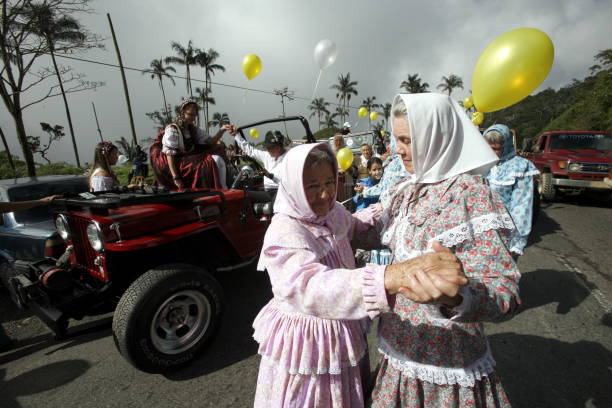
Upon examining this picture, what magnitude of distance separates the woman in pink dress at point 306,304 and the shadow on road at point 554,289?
2.86 meters

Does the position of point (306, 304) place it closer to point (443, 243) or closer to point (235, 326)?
point (443, 243)

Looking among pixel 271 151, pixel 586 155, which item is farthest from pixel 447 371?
pixel 586 155

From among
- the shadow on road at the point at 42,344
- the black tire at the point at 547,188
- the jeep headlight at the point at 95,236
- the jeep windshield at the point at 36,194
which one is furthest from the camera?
the black tire at the point at 547,188

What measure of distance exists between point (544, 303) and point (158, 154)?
475cm

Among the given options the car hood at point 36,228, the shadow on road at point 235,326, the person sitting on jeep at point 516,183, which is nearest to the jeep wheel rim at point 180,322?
the shadow on road at point 235,326

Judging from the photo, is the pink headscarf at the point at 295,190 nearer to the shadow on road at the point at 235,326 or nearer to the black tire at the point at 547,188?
the shadow on road at the point at 235,326

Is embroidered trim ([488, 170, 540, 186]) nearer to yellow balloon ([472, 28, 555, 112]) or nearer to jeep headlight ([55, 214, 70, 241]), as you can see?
yellow balloon ([472, 28, 555, 112])

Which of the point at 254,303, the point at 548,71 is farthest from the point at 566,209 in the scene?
the point at 254,303

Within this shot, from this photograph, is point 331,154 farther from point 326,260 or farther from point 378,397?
point 378,397

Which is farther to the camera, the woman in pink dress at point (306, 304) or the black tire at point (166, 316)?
the black tire at point (166, 316)

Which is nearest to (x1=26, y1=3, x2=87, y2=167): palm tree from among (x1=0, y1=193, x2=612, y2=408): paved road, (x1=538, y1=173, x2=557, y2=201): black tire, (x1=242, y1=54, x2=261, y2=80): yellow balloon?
(x1=242, y1=54, x2=261, y2=80): yellow balloon

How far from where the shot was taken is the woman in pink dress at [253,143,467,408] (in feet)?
3.27

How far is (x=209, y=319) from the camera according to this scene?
2574 millimetres

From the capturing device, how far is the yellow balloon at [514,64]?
187cm
